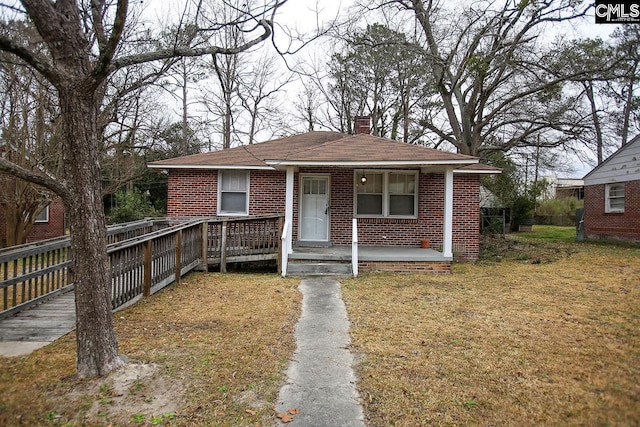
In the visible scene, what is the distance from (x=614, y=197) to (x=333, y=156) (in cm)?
1406

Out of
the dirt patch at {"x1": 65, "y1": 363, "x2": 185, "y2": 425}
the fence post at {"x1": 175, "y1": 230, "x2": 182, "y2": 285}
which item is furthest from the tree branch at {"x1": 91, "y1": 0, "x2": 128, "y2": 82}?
the fence post at {"x1": 175, "y1": 230, "x2": 182, "y2": 285}

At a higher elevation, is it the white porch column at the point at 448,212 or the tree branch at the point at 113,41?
the tree branch at the point at 113,41

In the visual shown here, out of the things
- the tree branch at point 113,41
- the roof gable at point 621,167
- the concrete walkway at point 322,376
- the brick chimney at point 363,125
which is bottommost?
the concrete walkway at point 322,376

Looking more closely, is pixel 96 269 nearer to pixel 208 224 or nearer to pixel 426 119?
pixel 208 224

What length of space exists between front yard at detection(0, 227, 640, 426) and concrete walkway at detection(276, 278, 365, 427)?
12 cm

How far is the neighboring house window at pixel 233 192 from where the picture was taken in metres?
11.9

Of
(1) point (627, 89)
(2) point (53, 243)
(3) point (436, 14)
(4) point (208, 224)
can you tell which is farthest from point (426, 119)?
(2) point (53, 243)

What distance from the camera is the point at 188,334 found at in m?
4.78

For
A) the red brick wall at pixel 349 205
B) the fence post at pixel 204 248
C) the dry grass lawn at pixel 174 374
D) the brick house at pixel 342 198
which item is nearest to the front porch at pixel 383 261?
the brick house at pixel 342 198

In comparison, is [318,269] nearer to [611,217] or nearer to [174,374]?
[174,374]

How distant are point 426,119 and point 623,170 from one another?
8576 mm

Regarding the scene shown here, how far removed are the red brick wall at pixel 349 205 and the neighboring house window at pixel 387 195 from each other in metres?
0.19

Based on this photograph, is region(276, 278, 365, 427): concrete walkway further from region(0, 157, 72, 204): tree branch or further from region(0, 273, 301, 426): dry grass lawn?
region(0, 157, 72, 204): tree branch

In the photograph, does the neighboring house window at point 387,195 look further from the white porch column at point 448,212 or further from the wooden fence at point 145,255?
the wooden fence at point 145,255
